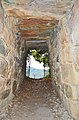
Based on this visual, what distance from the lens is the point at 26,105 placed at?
233cm

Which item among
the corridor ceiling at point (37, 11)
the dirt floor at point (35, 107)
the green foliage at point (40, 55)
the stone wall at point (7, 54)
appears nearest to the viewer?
the corridor ceiling at point (37, 11)

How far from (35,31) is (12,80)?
1.84 feet

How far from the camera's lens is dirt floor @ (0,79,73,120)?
2.07 metres

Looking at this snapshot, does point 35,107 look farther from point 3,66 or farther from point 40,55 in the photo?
point 40,55

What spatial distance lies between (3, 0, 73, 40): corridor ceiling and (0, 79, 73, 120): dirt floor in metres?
0.78

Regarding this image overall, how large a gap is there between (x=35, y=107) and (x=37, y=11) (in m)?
0.96

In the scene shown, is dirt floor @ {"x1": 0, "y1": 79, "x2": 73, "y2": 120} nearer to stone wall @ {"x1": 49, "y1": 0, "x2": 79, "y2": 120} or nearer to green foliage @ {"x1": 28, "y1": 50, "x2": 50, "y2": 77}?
stone wall @ {"x1": 49, "y1": 0, "x2": 79, "y2": 120}

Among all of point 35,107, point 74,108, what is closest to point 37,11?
point 74,108

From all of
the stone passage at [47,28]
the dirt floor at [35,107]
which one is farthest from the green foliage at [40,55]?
the stone passage at [47,28]

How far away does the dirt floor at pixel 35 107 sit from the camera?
2074 mm

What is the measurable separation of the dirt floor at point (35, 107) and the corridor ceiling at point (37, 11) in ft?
2.54

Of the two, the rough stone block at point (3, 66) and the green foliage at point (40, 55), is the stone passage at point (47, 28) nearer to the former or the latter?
the rough stone block at point (3, 66)

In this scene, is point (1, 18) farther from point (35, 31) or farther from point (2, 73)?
point (35, 31)

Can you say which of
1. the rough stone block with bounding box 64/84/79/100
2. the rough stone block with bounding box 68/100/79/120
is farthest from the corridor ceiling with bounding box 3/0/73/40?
the rough stone block with bounding box 68/100/79/120
